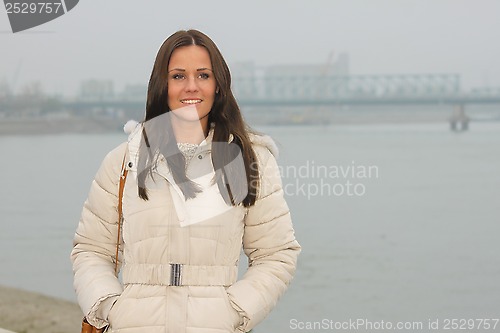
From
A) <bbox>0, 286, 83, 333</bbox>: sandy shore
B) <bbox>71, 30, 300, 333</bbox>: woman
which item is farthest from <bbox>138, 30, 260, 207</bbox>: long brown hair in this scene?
<bbox>0, 286, 83, 333</bbox>: sandy shore

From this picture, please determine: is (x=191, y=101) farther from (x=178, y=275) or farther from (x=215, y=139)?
(x=178, y=275)

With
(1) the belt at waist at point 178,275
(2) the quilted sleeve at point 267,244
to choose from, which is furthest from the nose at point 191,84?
(1) the belt at waist at point 178,275

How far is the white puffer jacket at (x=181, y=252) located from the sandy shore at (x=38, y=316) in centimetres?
244

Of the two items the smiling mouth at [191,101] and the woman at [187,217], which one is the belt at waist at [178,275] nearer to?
the woman at [187,217]

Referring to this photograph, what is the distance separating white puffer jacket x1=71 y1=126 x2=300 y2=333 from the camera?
120 cm

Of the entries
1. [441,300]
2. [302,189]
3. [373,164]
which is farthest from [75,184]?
[441,300]

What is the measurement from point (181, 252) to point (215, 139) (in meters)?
0.20

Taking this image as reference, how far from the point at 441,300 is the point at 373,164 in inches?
766

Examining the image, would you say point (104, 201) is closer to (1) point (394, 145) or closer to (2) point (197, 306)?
(2) point (197, 306)

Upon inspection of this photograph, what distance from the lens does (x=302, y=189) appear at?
70.8 ft

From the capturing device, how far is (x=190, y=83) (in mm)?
1242

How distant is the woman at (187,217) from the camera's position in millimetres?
1199

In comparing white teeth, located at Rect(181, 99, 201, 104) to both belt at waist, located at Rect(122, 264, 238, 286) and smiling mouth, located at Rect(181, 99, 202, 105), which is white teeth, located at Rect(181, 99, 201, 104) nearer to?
smiling mouth, located at Rect(181, 99, 202, 105)

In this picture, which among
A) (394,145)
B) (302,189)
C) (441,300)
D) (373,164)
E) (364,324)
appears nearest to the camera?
(364,324)
